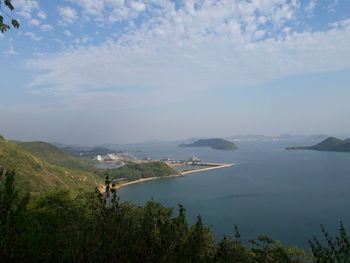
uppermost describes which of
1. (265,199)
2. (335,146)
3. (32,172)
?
(32,172)

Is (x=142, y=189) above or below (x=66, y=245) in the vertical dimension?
below

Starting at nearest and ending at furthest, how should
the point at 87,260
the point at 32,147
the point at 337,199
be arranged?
the point at 87,260
the point at 337,199
the point at 32,147

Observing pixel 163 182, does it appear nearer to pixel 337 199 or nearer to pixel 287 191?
pixel 287 191

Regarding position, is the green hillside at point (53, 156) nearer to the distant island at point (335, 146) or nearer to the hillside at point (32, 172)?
the hillside at point (32, 172)

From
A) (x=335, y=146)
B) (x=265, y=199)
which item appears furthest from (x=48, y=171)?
(x=335, y=146)

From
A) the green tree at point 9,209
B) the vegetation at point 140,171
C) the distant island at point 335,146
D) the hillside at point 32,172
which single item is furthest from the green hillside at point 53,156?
the distant island at point 335,146

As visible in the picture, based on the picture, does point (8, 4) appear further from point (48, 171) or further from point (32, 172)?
point (48, 171)

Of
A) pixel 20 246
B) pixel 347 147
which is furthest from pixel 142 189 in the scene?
pixel 347 147
